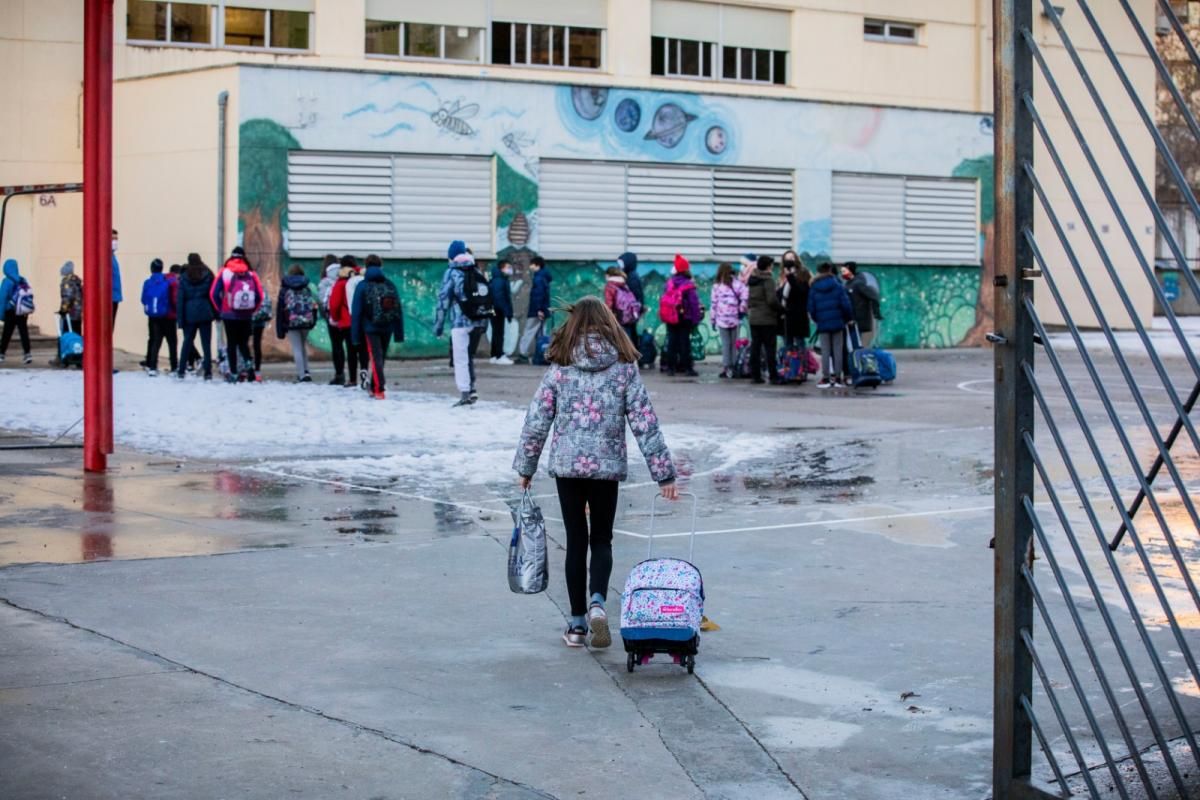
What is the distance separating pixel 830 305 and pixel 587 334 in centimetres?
1470

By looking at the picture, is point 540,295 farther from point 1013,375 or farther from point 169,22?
point 1013,375

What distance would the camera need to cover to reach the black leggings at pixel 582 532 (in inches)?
302

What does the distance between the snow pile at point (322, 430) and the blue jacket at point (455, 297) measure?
970 millimetres

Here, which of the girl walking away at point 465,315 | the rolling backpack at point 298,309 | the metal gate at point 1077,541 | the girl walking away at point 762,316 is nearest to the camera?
the metal gate at point 1077,541

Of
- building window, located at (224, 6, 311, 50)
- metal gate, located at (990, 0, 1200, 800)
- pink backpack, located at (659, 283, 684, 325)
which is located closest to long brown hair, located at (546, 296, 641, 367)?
metal gate, located at (990, 0, 1200, 800)

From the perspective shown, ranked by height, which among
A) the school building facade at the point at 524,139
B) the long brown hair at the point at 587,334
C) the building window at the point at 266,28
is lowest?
the long brown hair at the point at 587,334

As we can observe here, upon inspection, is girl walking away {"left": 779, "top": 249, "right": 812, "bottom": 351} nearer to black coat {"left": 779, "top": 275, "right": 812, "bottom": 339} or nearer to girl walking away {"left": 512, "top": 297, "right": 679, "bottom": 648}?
black coat {"left": 779, "top": 275, "right": 812, "bottom": 339}

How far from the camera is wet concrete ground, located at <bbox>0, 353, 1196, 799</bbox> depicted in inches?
224

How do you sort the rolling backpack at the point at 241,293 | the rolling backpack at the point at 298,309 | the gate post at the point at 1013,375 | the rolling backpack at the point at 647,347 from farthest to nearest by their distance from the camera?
1. the rolling backpack at the point at 647,347
2. the rolling backpack at the point at 298,309
3. the rolling backpack at the point at 241,293
4. the gate post at the point at 1013,375

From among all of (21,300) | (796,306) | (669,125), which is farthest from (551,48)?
(21,300)

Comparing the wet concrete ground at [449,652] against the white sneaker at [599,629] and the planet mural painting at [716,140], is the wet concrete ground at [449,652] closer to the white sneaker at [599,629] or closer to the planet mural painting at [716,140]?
the white sneaker at [599,629]

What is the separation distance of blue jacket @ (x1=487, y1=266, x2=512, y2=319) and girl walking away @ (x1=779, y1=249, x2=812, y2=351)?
581cm

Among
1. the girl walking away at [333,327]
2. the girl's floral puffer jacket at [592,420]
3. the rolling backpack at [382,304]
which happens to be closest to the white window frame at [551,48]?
the girl walking away at [333,327]

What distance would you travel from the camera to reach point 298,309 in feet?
72.3
